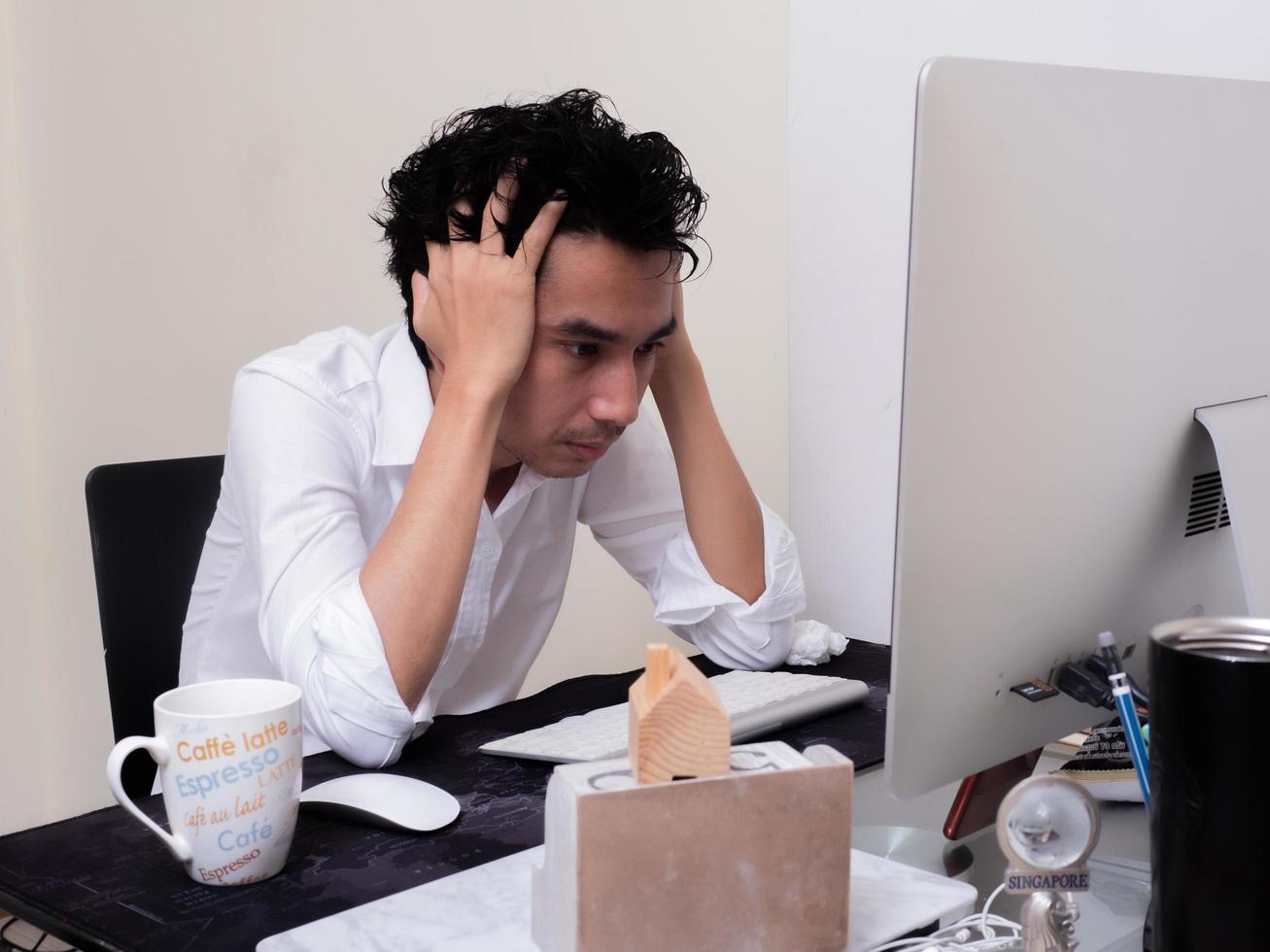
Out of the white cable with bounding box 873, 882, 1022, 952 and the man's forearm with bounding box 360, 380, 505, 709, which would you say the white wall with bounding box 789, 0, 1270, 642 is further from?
the white cable with bounding box 873, 882, 1022, 952

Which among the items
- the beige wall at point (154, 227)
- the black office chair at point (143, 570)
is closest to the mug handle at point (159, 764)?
the black office chair at point (143, 570)

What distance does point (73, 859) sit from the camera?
0.75m

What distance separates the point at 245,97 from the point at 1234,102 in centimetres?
154

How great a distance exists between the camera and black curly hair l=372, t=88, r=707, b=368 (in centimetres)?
118

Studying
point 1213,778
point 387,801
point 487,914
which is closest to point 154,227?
point 387,801

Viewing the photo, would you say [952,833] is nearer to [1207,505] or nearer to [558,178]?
[1207,505]

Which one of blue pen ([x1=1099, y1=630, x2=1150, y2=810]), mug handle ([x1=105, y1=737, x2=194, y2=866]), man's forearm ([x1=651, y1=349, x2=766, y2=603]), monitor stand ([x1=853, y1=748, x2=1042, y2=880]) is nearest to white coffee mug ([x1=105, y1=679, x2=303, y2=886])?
mug handle ([x1=105, y1=737, x2=194, y2=866])

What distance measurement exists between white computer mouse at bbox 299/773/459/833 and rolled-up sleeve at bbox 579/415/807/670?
0.53 metres

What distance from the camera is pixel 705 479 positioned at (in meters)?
1.39

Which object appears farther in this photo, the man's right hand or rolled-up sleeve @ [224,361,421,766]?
the man's right hand

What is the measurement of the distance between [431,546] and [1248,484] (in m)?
0.66

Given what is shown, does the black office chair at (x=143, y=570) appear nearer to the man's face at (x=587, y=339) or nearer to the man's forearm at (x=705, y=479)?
the man's face at (x=587, y=339)

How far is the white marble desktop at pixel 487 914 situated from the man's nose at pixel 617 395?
23.6 inches

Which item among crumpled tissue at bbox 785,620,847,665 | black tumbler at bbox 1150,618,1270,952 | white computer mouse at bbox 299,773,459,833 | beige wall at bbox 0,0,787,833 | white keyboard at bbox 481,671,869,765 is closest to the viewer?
black tumbler at bbox 1150,618,1270,952
